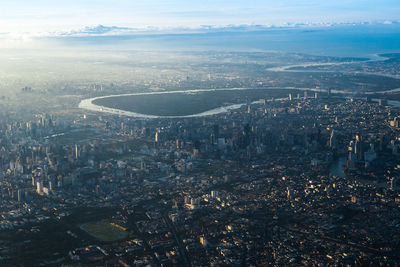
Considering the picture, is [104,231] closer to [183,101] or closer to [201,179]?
[201,179]

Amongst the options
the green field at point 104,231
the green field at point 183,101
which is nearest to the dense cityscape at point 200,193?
the green field at point 104,231

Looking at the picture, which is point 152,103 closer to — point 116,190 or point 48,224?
point 116,190

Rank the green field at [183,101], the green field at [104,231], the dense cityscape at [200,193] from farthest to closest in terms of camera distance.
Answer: the green field at [183,101], the green field at [104,231], the dense cityscape at [200,193]

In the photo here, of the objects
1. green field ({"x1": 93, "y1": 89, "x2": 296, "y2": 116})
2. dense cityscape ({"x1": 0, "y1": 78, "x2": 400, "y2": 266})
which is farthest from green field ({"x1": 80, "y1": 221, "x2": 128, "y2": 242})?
green field ({"x1": 93, "y1": 89, "x2": 296, "y2": 116})

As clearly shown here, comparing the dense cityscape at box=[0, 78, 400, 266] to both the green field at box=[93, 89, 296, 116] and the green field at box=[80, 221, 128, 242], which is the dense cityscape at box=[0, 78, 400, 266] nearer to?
the green field at box=[80, 221, 128, 242]

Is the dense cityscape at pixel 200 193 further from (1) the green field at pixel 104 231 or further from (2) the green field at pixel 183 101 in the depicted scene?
(2) the green field at pixel 183 101

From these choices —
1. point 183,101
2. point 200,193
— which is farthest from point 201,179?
point 183,101

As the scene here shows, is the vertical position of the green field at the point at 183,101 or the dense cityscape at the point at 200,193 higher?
the dense cityscape at the point at 200,193

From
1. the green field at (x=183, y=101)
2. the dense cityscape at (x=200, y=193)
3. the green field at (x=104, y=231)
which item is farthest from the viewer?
the green field at (x=183, y=101)

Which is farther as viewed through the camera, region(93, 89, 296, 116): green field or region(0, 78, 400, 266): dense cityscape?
region(93, 89, 296, 116): green field
